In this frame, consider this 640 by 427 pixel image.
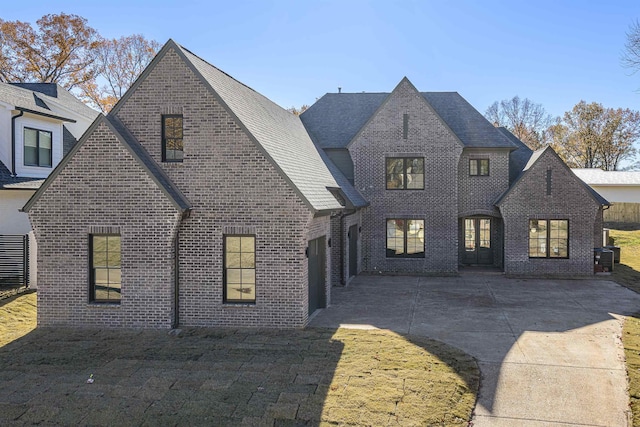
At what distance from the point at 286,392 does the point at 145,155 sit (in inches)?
296

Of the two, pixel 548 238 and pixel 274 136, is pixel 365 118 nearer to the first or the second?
pixel 548 238

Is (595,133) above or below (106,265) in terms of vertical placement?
above

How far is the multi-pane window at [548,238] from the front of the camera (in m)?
21.1

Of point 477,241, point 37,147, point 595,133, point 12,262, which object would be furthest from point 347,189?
point 595,133

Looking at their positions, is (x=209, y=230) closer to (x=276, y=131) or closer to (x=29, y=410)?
(x=276, y=131)

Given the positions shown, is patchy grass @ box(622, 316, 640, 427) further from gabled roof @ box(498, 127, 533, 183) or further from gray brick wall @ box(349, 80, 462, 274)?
gabled roof @ box(498, 127, 533, 183)

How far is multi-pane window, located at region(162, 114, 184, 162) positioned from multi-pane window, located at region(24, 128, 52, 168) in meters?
10.7

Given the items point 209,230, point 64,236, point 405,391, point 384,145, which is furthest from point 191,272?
point 384,145

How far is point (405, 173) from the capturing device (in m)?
22.3

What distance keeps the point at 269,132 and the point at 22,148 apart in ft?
38.4

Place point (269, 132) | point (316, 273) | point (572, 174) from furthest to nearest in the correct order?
point (572, 174) < point (269, 132) < point (316, 273)

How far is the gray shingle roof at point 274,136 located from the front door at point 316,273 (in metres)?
1.21

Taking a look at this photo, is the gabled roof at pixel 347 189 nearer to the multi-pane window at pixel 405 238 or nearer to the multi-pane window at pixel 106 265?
the multi-pane window at pixel 405 238

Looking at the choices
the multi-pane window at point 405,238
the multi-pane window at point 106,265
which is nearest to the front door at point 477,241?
the multi-pane window at point 405,238
